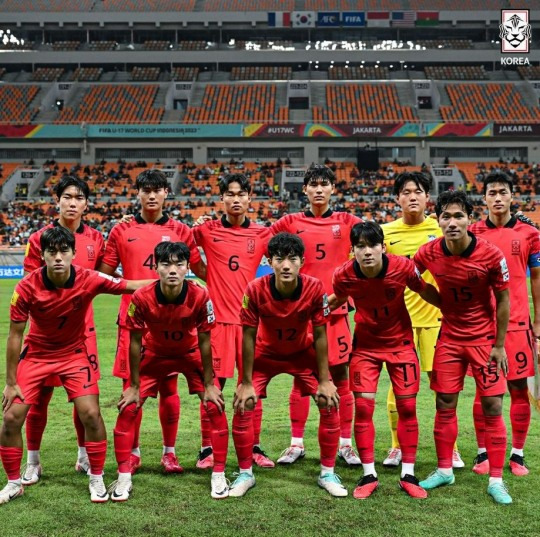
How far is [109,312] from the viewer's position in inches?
663

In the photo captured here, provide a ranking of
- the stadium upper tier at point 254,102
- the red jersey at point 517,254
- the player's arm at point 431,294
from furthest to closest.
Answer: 1. the stadium upper tier at point 254,102
2. the red jersey at point 517,254
3. the player's arm at point 431,294

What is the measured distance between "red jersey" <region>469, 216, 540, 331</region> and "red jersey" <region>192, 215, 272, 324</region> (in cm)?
198

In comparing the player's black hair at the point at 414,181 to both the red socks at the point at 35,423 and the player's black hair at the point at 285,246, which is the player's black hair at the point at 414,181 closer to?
the player's black hair at the point at 285,246

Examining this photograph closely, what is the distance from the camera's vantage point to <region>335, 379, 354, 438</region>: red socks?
228 inches

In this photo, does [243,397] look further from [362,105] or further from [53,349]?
[362,105]

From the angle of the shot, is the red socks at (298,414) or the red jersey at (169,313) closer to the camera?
the red jersey at (169,313)

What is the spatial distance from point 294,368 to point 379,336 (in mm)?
718

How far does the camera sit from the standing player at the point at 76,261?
5348 mm

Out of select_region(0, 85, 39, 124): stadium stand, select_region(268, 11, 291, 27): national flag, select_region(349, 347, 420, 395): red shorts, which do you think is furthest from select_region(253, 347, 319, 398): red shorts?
select_region(268, 11, 291, 27): national flag

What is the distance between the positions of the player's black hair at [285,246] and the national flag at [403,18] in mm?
48040

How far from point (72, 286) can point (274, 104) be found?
139 feet

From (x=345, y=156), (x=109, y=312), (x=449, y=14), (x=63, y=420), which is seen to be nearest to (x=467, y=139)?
(x=345, y=156)

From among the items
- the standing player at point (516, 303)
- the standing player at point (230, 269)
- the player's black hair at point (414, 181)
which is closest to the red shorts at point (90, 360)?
the standing player at point (230, 269)

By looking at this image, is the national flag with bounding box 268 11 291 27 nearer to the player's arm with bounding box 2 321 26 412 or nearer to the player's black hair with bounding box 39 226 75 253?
the player's black hair with bounding box 39 226 75 253
